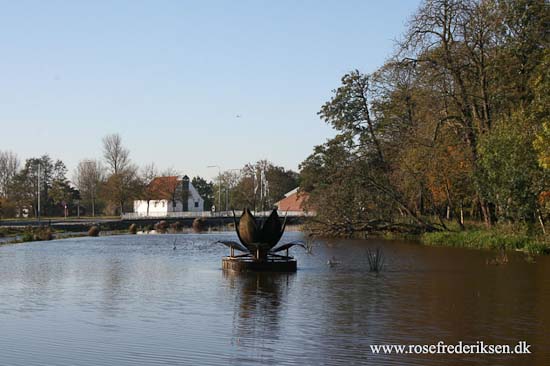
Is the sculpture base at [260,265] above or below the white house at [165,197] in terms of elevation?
below

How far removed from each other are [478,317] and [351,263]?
1599cm

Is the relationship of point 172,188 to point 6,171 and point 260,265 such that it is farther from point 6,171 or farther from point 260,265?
point 260,265

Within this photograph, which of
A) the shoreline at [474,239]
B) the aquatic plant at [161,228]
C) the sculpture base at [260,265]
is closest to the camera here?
the sculpture base at [260,265]

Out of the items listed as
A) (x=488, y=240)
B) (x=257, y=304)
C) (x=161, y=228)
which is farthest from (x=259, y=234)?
(x=161, y=228)

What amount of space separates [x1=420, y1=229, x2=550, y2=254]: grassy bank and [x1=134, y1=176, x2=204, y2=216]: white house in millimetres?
77279

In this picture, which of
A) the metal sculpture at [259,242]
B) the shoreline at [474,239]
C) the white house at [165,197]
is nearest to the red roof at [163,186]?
the white house at [165,197]

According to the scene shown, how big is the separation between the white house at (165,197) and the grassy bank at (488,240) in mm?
77279

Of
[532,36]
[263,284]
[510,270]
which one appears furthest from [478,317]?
[532,36]

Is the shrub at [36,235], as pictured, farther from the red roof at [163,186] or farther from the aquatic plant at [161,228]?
the red roof at [163,186]

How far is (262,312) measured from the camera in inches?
716

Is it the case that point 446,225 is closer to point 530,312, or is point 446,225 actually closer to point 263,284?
point 263,284

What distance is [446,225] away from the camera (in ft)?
173

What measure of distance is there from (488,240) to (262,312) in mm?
26921

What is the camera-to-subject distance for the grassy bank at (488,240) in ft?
122
